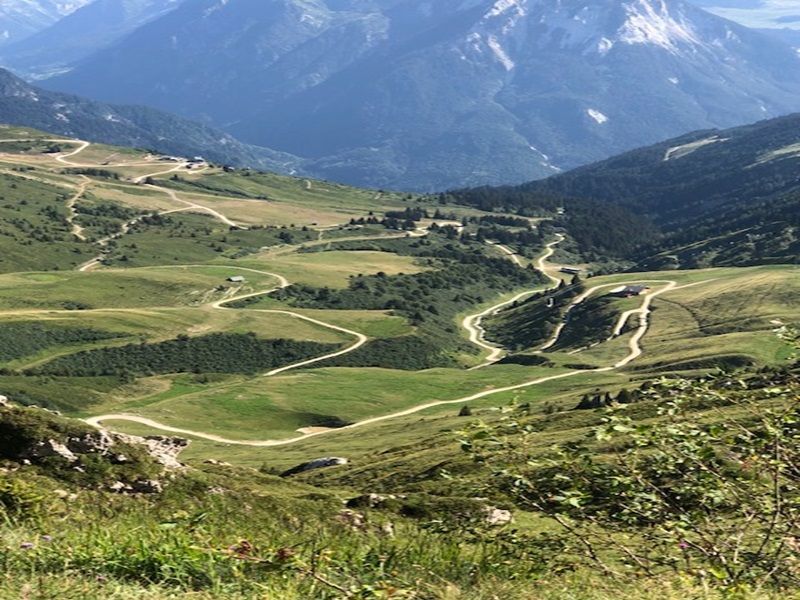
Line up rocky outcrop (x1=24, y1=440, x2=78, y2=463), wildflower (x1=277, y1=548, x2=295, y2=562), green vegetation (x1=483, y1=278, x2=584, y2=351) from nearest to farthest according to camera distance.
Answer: wildflower (x1=277, y1=548, x2=295, y2=562)
rocky outcrop (x1=24, y1=440, x2=78, y2=463)
green vegetation (x1=483, y1=278, x2=584, y2=351)

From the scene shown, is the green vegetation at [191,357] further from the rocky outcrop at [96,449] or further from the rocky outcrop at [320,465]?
the rocky outcrop at [96,449]

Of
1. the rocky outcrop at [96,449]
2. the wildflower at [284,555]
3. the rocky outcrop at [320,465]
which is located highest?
the wildflower at [284,555]

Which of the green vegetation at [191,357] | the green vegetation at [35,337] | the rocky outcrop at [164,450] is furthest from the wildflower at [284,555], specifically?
the green vegetation at [35,337]

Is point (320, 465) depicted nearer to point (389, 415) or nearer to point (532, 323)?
point (389, 415)

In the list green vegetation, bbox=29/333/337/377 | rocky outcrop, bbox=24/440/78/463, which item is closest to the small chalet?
green vegetation, bbox=29/333/337/377

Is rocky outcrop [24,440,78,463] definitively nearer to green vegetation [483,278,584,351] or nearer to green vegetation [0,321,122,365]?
green vegetation [0,321,122,365]

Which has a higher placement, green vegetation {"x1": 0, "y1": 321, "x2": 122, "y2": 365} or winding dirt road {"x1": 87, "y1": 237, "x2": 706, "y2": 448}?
green vegetation {"x1": 0, "y1": 321, "x2": 122, "y2": 365}

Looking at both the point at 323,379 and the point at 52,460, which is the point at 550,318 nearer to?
the point at 323,379

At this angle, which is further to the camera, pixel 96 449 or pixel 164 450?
pixel 164 450

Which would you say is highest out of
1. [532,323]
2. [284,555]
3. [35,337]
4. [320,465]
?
[284,555]

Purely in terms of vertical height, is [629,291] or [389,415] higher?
[629,291]

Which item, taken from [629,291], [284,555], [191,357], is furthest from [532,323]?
[284,555]

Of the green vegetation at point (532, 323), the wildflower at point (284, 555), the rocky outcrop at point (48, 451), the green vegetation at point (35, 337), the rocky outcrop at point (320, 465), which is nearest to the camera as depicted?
the wildflower at point (284, 555)

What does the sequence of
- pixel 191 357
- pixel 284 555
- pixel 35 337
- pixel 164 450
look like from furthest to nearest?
pixel 191 357, pixel 35 337, pixel 164 450, pixel 284 555
